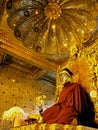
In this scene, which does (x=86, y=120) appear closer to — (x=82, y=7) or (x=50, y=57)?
(x=82, y=7)

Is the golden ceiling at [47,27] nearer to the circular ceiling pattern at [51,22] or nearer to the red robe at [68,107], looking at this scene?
the circular ceiling pattern at [51,22]

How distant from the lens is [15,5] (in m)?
4.25

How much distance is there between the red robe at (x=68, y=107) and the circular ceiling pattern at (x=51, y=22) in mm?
1399

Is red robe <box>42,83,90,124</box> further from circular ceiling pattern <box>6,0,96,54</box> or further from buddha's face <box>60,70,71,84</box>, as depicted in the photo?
circular ceiling pattern <box>6,0,96,54</box>

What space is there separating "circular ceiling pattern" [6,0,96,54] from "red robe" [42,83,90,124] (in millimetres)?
1399

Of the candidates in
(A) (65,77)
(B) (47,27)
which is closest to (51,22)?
(B) (47,27)

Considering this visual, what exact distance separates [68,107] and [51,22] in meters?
2.39

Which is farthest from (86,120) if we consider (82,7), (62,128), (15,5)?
(15,5)

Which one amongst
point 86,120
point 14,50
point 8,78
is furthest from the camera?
point 8,78

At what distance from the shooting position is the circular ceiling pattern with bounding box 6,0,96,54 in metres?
4.32

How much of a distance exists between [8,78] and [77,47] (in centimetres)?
301

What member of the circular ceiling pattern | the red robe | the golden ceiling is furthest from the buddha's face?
the circular ceiling pattern

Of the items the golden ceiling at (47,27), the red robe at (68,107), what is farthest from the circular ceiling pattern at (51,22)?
the red robe at (68,107)

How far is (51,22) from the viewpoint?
15.6 feet
